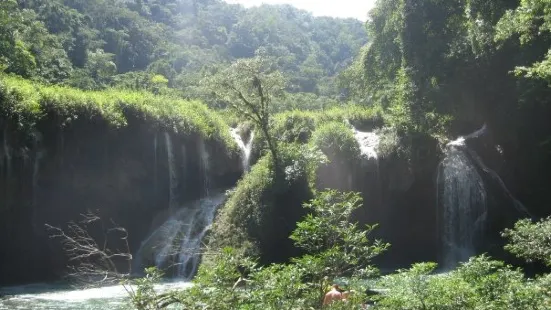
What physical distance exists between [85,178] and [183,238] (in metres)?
4.31

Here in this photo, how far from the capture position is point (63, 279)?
1962 centimetres

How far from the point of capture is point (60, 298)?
15062 millimetres

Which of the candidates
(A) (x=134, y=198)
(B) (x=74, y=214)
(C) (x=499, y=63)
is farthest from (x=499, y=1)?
(B) (x=74, y=214)

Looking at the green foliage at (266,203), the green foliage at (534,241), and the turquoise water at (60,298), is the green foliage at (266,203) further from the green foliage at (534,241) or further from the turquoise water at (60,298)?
the green foliage at (534,241)

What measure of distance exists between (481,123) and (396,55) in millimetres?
6341

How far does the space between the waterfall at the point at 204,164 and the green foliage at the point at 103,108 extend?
1.50ft

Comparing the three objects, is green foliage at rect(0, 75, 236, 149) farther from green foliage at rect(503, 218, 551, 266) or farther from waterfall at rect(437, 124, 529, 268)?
green foliage at rect(503, 218, 551, 266)

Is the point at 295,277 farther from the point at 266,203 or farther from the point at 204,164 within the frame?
the point at 204,164

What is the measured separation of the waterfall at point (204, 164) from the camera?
2389 centimetres

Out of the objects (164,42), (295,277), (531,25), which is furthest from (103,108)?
(164,42)

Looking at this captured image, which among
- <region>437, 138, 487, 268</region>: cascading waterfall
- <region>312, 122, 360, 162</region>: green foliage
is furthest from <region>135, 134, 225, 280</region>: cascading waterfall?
<region>437, 138, 487, 268</region>: cascading waterfall

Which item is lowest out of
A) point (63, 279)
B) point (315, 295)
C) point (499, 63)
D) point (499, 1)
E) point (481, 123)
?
point (63, 279)

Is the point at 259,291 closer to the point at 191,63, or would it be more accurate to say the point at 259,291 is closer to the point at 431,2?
the point at 431,2

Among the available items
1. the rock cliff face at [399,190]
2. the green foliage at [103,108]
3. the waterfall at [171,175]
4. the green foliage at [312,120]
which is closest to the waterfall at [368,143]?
the rock cliff face at [399,190]
